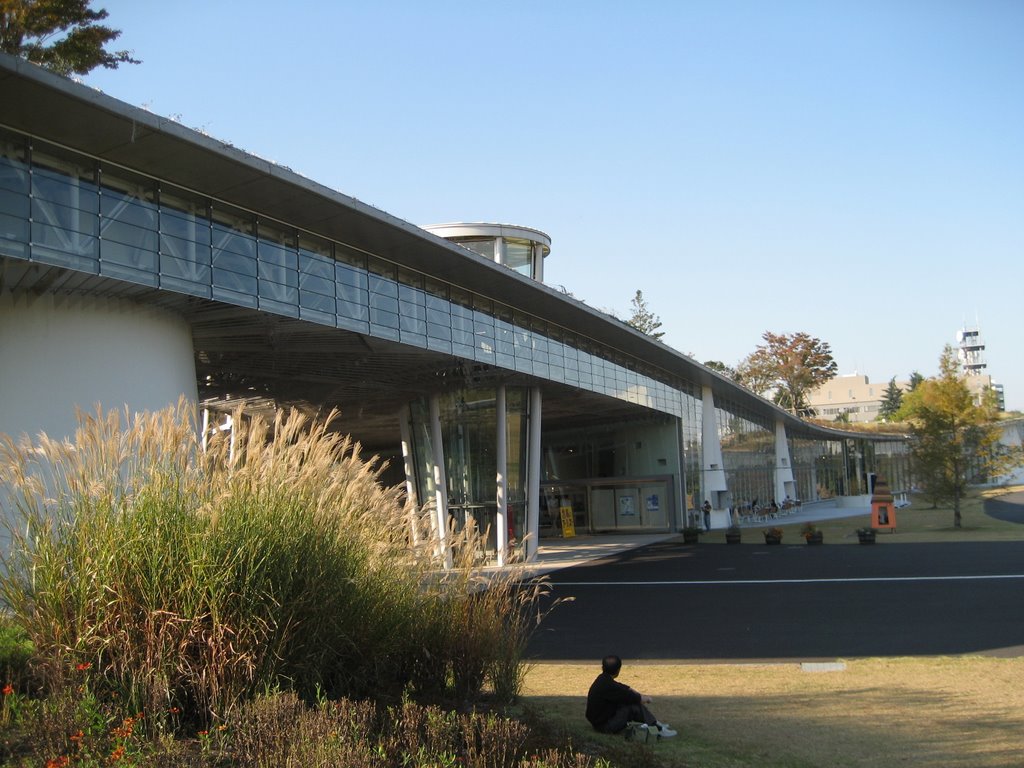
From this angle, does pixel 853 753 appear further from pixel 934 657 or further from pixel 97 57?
pixel 97 57

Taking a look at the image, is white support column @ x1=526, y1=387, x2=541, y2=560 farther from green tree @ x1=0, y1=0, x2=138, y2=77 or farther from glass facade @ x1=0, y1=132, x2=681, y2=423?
green tree @ x1=0, y1=0, x2=138, y2=77

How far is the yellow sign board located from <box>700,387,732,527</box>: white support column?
555cm

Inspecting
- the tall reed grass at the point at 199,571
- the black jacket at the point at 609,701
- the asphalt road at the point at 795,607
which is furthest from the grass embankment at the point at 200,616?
the asphalt road at the point at 795,607

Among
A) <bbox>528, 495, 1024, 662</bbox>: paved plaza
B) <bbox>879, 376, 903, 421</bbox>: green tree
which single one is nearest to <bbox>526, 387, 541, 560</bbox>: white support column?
<bbox>528, 495, 1024, 662</bbox>: paved plaza

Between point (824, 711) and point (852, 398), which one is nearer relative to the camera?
point (824, 711)

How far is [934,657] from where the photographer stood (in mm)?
10203

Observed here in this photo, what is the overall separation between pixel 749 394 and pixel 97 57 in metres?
32.6

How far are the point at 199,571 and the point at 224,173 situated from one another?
33.6 ft

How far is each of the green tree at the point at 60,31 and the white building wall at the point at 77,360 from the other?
31.2 ft

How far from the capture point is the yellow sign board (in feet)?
132

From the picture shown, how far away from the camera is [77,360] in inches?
533

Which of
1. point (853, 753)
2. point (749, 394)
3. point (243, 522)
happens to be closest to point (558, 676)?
point (853, 753)

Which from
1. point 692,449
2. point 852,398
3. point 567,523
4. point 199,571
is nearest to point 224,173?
point 199,571

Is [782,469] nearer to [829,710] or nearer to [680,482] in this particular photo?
[680,482]
